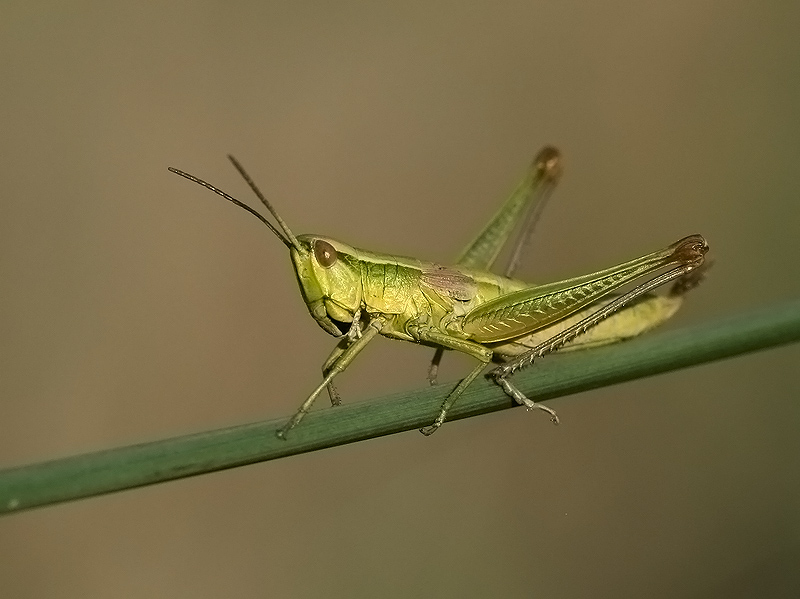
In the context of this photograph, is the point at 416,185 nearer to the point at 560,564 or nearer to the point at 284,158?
the point at 284,158

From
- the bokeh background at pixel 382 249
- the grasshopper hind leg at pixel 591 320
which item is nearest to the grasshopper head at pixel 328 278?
the grasshopper hind leg at pixel 591 320

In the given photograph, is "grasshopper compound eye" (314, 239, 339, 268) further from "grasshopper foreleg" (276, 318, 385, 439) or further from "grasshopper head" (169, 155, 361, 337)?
"grasshopper foreleg" (276, 318, 385, 439)

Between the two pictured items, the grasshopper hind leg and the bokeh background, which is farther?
the bokeh background

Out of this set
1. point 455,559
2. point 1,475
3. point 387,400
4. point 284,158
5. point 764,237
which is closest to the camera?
point 1,475

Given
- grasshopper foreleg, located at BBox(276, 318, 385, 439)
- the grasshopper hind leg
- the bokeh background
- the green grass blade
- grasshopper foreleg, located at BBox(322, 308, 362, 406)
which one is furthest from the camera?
the bokeh background

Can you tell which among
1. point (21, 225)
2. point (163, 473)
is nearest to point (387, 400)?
point (163, 473)

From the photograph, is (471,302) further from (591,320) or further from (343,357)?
(343,357)

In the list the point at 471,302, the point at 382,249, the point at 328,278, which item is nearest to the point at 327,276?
the point at 328,278

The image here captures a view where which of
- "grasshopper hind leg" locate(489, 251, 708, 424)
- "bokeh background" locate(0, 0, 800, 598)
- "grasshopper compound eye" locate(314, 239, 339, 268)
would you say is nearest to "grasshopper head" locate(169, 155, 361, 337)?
"grasshopper compound eye" locate(314, 239, 339, 268)
